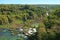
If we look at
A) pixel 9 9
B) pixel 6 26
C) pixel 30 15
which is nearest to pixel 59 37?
pixel 6 26

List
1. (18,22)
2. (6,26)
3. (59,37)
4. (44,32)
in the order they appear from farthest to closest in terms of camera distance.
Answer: (18,22) < (6,26) < (44,32) < (59,37)

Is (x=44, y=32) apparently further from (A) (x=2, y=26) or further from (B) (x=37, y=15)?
(B) (x=37, y=15)

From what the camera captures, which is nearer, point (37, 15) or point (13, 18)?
point (13, 18)

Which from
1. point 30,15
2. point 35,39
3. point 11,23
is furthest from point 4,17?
point 35,39

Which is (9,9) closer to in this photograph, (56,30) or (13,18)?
(13,18)

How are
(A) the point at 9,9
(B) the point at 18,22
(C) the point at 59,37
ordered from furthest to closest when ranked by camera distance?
(A) the point at 9,9 → (B) the point at 18,22 → (C) the point at 59,37

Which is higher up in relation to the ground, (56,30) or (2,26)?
(56,30)

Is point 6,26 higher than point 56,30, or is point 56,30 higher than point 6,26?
point 56,30

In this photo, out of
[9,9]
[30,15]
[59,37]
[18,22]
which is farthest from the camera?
[9,9]

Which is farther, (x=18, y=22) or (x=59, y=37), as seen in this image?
(x=18, y=22)
